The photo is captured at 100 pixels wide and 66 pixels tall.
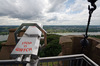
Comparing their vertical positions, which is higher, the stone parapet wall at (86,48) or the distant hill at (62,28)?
the distant hill at (62,28)

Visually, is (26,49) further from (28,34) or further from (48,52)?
(48,52)

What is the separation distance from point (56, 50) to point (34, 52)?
14.5 metres

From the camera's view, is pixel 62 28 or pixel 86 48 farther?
pixel 62 28

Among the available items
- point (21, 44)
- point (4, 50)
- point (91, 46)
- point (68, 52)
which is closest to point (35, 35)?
point (21, 44)

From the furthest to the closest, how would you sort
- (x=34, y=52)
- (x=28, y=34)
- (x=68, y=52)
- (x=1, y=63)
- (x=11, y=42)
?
(x=11, y=42), (x=68, y=52), (x=1, y=63), (x=28, y=34), (x=34, y=52)

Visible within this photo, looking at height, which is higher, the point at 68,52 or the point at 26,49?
the point at 26,49

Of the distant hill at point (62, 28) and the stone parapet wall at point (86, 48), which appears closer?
the stone parapet wall at point (86, 48)

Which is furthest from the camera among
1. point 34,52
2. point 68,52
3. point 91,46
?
point 91,46

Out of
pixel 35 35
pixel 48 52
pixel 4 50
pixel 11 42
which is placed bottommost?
pixel 48 52

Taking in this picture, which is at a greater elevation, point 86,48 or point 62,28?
point 62,28

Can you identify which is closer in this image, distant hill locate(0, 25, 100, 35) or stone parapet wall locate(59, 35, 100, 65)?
stone parapet wall locate(59, 35, 100, 65)

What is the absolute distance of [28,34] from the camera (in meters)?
1.19

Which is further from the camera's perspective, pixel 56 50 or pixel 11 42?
pixel 56 50

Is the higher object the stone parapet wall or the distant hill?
the distant hill
